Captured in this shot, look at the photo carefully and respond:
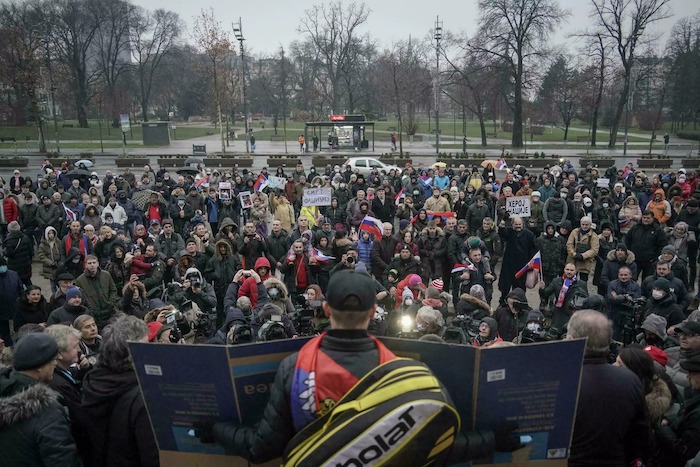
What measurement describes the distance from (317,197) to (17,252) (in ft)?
19.8

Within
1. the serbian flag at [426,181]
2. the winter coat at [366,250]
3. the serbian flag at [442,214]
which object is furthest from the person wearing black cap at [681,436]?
the serbian flag at [426,181]

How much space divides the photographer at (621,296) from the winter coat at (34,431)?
6555 millimetres

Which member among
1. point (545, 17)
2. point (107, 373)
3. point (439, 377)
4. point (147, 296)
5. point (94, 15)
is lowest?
point (147, 296)

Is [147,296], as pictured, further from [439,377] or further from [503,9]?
[503,9]

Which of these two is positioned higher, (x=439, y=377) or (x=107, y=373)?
(x=439, y=377)

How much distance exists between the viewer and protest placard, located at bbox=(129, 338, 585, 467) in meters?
2.35

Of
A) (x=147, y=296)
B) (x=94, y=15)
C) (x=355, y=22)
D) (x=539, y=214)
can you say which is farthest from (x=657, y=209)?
(x=94, y=15)

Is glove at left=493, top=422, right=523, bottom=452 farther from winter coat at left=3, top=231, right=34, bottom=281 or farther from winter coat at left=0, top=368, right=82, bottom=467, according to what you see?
winter coat at left=3, top=231, right=34, bottom=281

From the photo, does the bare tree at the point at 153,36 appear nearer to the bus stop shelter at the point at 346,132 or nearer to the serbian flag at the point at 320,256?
the bus stop shelter at the point at 346,132

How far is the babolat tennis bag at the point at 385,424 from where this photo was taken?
1979 millimetres

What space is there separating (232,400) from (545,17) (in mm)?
45717

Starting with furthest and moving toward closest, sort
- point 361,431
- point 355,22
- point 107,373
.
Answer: point 355,22, point 107,373, point 361,431

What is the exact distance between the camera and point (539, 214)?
12047mm

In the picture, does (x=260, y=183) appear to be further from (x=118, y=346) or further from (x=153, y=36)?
(x=153, y=36)
